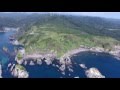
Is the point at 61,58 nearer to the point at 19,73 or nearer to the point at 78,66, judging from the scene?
the point at 78,66

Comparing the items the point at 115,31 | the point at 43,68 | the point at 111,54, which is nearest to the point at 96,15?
the point at 115,31

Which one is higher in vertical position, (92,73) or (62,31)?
(62,31)

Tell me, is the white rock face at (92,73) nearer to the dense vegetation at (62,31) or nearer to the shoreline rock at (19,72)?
the dense vegetation at (62,31)

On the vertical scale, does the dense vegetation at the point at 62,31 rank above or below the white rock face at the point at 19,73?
above

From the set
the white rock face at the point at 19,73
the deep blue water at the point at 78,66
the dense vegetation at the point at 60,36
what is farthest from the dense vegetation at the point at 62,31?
the white rock face at the point at 19,73

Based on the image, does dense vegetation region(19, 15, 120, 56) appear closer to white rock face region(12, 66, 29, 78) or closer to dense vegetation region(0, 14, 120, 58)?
dense vegetation region(0, 14, 120, 58)

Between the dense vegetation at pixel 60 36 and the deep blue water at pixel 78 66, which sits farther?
the dense vegetation at pixel 60 36

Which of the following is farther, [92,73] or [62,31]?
[62,31]

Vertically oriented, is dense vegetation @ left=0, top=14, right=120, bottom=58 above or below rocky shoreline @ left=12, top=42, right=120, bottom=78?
above

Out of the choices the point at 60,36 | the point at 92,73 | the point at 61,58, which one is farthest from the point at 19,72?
the point at 92,73

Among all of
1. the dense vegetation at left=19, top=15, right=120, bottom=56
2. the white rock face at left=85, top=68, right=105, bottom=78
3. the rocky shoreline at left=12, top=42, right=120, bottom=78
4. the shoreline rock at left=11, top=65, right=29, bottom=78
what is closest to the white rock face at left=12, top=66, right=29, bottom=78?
the shoreline rock at left=11, top=65, right=29, bottom=78

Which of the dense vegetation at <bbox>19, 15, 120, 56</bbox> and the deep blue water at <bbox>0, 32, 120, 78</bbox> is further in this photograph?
the dense vegetation at <bbox>19, 15, 120, 56</bbox>

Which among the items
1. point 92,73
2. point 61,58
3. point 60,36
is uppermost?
point 60,36
